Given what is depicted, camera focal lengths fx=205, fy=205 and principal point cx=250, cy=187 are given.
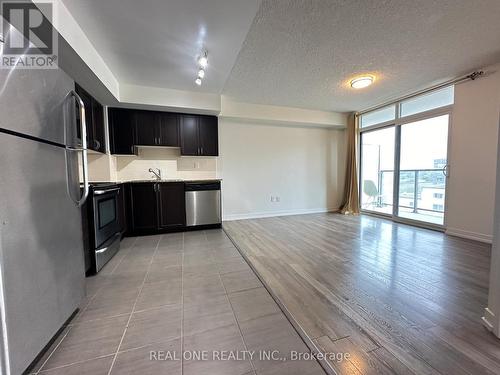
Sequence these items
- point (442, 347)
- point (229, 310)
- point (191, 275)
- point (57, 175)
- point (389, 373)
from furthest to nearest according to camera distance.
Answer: point (191, 275), point (229, 310), point (57, 175), point (442, 347), point (389, 373)

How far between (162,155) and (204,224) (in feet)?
5.30

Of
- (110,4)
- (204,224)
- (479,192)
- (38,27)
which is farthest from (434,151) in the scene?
(38,27)

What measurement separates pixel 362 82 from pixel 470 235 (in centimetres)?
287

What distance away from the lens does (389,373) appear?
1.04m

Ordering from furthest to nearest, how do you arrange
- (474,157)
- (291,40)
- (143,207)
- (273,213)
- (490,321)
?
(273,213) → (143,207) → (474,157) → (291,40) → (490,321)

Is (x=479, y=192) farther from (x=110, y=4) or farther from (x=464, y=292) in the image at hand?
(x=110, y=4)

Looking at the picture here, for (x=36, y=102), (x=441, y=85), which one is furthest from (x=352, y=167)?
(x=36, y=102)

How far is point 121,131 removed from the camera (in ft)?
11.8

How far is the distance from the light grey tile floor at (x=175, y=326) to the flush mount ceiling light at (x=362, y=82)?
10.7ft

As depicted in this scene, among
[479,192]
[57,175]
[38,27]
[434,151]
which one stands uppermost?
[38,27]

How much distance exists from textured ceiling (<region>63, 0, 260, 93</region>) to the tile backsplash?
1.38 m

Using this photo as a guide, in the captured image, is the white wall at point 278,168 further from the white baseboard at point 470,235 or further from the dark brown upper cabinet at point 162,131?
the white baseboard at point 470,235

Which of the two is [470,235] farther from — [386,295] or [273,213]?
[273,213]

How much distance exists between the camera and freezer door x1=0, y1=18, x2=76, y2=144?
0.95m
